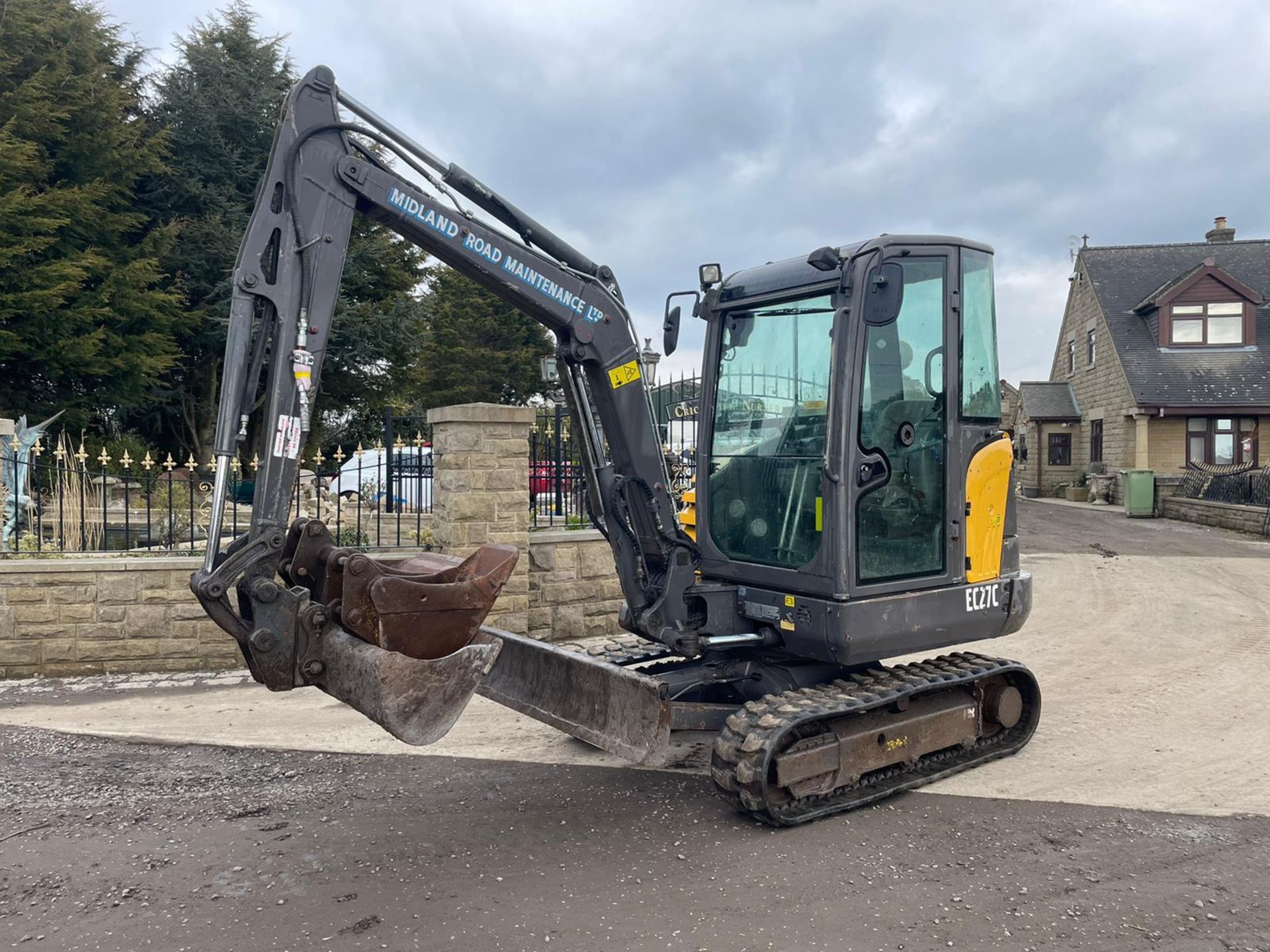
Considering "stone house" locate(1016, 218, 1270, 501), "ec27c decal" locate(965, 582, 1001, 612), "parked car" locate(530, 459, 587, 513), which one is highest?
"stone house" locate(1016, 218, 1270, 501)

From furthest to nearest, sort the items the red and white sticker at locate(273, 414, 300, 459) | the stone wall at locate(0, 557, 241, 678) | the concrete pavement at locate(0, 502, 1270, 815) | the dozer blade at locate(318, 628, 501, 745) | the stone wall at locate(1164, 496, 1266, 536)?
the stone wall at locate(1164, 496, 1266, 536) < the stone wall at locate(0, 557, 241, 678) < the concrete pavement at locate(0, 502, 1270, 815) < the red and white sticker at locate(273, 414, 300, 459) < the dozer blade at locate(318, 628, 501, 745)

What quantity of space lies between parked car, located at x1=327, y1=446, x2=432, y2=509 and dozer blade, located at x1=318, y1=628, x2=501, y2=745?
162 inches

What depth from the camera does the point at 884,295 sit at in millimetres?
4484

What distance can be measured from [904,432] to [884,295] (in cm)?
74

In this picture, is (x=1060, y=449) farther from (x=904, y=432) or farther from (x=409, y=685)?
(x=409, y=685)

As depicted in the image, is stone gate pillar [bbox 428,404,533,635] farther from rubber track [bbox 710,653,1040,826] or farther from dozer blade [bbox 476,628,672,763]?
rubber track [bbox 710,653,1040,826]

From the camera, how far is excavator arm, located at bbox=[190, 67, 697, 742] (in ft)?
12.3

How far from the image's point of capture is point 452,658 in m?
3.69

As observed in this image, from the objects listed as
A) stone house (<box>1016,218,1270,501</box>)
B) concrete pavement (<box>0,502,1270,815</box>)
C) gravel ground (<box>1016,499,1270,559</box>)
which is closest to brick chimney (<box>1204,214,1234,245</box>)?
stone house (<box>1016,218,1270,501</box>)

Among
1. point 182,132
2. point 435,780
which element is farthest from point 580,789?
point 182,132

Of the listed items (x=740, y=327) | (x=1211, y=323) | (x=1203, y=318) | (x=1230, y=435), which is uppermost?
(x=1203, y=318)

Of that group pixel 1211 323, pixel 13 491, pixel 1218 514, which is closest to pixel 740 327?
pixel 13 491

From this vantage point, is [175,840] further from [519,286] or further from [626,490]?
[519,286]

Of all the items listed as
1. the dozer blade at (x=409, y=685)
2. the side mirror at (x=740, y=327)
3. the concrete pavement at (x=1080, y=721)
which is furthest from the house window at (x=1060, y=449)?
the dozer blade at (x=409, y=685)
